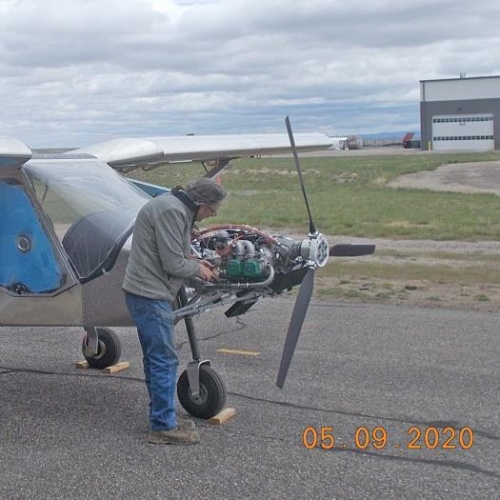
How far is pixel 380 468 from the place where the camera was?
507cm

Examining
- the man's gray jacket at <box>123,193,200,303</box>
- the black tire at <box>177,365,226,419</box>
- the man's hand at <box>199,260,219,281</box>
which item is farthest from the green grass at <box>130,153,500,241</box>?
the man's gray jacket at <box>123,193,200,303</box>

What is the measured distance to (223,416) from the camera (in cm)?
611

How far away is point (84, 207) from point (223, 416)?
6.32 feet

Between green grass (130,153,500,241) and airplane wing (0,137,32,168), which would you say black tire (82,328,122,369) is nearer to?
airplane wing (0,137,32,168)

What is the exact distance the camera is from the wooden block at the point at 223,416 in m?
6.04

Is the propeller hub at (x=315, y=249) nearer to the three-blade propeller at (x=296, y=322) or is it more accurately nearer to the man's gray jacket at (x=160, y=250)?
the three-blade propeller at (x=296, y=322)

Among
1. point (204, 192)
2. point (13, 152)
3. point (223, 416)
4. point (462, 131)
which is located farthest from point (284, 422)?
point (462, 131)

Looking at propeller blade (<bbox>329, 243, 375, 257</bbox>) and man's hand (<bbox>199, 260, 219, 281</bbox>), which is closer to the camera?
man's hand (<bbox>199, 260, 219, 281</bbox>)

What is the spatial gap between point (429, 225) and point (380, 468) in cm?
1612

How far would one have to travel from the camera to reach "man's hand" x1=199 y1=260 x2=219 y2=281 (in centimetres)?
566

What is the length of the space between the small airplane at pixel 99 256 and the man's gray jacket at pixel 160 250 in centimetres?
37

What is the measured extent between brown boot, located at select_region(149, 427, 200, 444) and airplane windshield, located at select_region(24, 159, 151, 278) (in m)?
1.36
